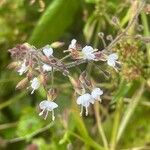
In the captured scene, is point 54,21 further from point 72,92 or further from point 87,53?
point 87,53

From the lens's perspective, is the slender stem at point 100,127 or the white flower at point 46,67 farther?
the slender stem at point 100,127

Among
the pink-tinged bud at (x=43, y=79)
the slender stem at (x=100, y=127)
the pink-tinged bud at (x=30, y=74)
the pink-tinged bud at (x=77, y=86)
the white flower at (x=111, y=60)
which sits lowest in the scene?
the slender stem at (x=100, y=127)

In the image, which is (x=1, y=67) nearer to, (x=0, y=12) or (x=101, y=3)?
(x=0, y=12)

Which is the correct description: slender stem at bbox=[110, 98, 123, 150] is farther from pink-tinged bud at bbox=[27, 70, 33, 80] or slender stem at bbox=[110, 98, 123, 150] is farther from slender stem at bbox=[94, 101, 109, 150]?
pink-tinged bud at bbox=[27, 70, 33, 80]

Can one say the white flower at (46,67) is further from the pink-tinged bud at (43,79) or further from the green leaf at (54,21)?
the green leaf at (54,21)

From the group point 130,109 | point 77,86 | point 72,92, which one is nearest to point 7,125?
point 72,92

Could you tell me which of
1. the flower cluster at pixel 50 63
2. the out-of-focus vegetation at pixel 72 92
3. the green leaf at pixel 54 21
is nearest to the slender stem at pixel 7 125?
the out-of-focus vegetation at pixel 72 92

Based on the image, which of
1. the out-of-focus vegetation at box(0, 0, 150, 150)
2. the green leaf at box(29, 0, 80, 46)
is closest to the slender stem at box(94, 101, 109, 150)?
the out-of-focus vegetation at box(0, 0, 150, 150)
